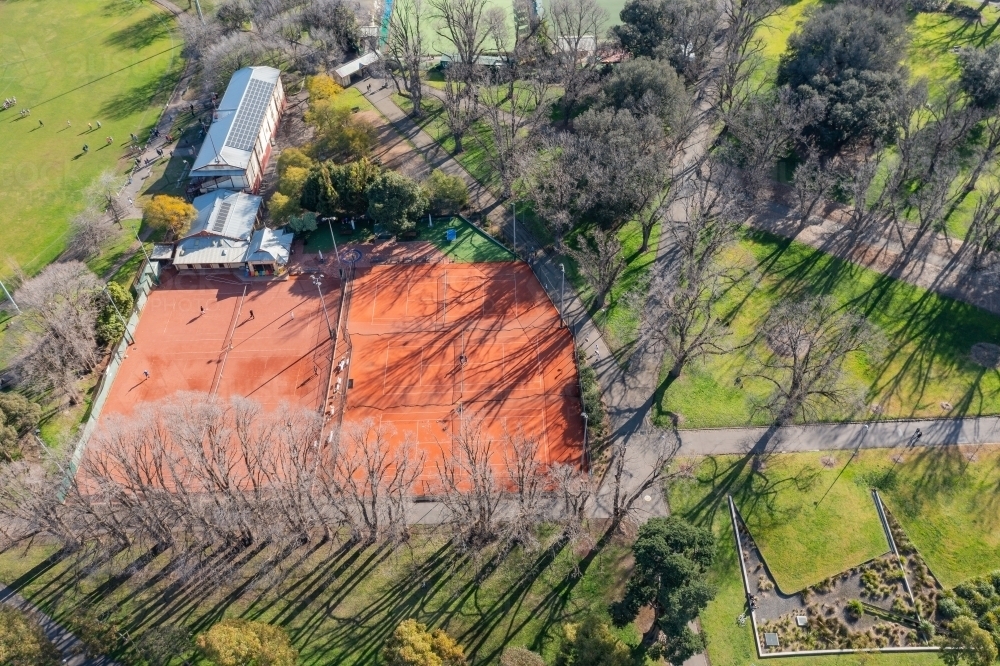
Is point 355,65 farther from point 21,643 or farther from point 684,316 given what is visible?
point 21,643

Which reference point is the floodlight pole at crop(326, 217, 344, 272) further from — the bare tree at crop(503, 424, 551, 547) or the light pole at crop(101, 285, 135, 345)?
the bare tree at crop(503, 424, 551, 547)

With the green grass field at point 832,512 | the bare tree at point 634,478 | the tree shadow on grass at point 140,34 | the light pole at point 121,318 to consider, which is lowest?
the green grass field at point 832,512

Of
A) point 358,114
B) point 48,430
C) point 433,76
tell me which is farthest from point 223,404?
point 433,76

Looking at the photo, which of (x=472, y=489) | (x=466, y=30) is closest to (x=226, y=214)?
(x=466, y=30)

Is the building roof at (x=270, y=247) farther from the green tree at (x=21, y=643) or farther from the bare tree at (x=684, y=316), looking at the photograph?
the green tree at (x=21, y=643)

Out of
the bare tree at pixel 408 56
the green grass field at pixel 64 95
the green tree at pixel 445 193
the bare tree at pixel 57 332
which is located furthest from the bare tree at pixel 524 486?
the green grass field at pixel 64 95

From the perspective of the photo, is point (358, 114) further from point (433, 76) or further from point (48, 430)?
point (48, 430)

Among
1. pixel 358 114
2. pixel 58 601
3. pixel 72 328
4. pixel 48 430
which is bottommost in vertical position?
pixel 58 601
